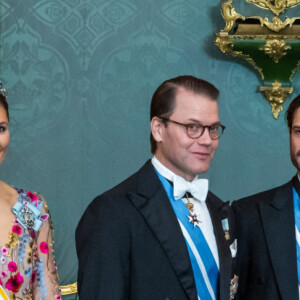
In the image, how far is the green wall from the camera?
150 inches

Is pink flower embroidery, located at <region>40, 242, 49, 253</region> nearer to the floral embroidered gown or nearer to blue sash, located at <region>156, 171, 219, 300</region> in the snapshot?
the floral embroidered gown

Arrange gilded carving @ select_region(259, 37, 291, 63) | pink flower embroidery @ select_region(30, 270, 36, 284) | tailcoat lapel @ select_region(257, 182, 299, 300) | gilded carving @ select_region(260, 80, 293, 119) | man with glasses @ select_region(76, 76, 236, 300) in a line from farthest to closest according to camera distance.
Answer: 1. gilded carving @ select_region(260, 80, 293, 119)
2. gilded carving @ select_region(259, 37, 291, 63)
3. tailcoat lapel @ select_region(257, 182, 299, 300)
4. pink flower embroidery @ select_region(30, 270, 36, 284)
5. man with glasses @ select_region(76, 76, 236, 300)

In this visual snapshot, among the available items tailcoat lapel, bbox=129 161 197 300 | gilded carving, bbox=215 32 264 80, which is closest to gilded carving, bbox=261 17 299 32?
gilded carving, bbox=215 32 264 80

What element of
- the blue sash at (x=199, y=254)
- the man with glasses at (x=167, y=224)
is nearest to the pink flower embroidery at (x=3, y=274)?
the man with glasses at (x=167, y=224)

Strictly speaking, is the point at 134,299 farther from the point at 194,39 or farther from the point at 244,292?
the point at 194,39

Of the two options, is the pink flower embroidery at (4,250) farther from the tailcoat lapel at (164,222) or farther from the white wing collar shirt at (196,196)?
the white wing collar shirt at (196,196)

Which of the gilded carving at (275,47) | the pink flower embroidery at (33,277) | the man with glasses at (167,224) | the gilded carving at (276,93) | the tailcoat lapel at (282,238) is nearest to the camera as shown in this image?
the man with glasses at (167,224)

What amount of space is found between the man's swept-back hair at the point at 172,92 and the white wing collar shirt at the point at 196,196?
0.11 m

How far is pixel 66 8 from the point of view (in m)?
3.83

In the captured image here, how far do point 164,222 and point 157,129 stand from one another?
1.12 ft

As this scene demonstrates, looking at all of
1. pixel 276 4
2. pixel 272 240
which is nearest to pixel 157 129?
pixel 272 240

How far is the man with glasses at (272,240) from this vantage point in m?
2.49

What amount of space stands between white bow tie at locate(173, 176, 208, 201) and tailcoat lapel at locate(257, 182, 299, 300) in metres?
0.40

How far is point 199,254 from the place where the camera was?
220 centimetres
